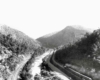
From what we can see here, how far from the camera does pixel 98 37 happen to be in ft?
213

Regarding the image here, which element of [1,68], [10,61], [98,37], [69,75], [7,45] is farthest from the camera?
[7,45]

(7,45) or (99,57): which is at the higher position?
(7,45)

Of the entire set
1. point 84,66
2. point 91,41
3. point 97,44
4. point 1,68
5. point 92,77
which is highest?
point 91,41

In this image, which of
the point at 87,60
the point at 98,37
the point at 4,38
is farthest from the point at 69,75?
the point at 4,38

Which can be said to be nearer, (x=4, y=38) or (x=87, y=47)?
(x=87, y=47)

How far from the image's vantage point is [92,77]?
39469mm

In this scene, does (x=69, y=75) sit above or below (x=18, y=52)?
below

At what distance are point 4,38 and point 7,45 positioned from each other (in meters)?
8.55

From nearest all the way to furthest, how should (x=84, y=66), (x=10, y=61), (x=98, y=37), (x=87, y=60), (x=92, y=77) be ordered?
1. (x=92, y=77)
2. (x=84, y=66)
3. (x=87, y=60)
4. (x=98, y=37)
5. (x=10, y=61)

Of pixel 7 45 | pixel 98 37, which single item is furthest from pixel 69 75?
pixel 7 45

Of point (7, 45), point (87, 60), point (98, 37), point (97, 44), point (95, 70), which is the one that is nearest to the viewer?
point (95, 70)

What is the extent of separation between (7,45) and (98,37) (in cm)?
5845

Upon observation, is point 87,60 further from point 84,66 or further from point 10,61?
point 10,61

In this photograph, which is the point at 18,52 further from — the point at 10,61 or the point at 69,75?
the point at 69,75
